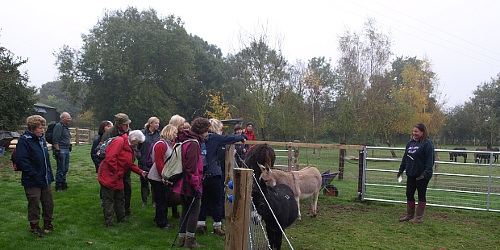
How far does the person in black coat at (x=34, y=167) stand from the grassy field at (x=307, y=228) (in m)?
0.44

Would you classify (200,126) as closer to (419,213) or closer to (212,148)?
(212,148)

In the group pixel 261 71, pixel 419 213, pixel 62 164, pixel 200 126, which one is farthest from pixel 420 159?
pixel 261 71

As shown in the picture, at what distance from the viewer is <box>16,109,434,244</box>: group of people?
4473mm

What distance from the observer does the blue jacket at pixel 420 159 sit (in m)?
6.28

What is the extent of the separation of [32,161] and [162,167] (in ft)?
5.24

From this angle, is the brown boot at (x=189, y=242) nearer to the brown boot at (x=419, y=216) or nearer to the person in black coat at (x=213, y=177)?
the person in black coat at (x=213, y=177)

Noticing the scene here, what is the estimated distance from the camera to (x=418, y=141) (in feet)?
21.4

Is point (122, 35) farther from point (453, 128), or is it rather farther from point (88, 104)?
point (453, 128)

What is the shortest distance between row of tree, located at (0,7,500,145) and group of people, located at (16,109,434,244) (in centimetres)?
1186

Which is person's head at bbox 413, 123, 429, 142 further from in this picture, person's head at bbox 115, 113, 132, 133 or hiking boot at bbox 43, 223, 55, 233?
hiking boot at bbox 43, 223, 55, 233

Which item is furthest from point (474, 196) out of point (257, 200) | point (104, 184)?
point (104, 184)

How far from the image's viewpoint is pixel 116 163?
16.9 feet

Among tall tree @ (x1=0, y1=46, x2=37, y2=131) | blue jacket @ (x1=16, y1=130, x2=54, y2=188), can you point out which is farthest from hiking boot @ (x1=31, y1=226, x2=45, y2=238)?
tall tree @ (x1=0, y1=46, x2=37, y2=131)

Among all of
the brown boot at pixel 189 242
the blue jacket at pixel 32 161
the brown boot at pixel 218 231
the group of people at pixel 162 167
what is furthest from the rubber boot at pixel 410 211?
the blue jacket at pixel 32 161
